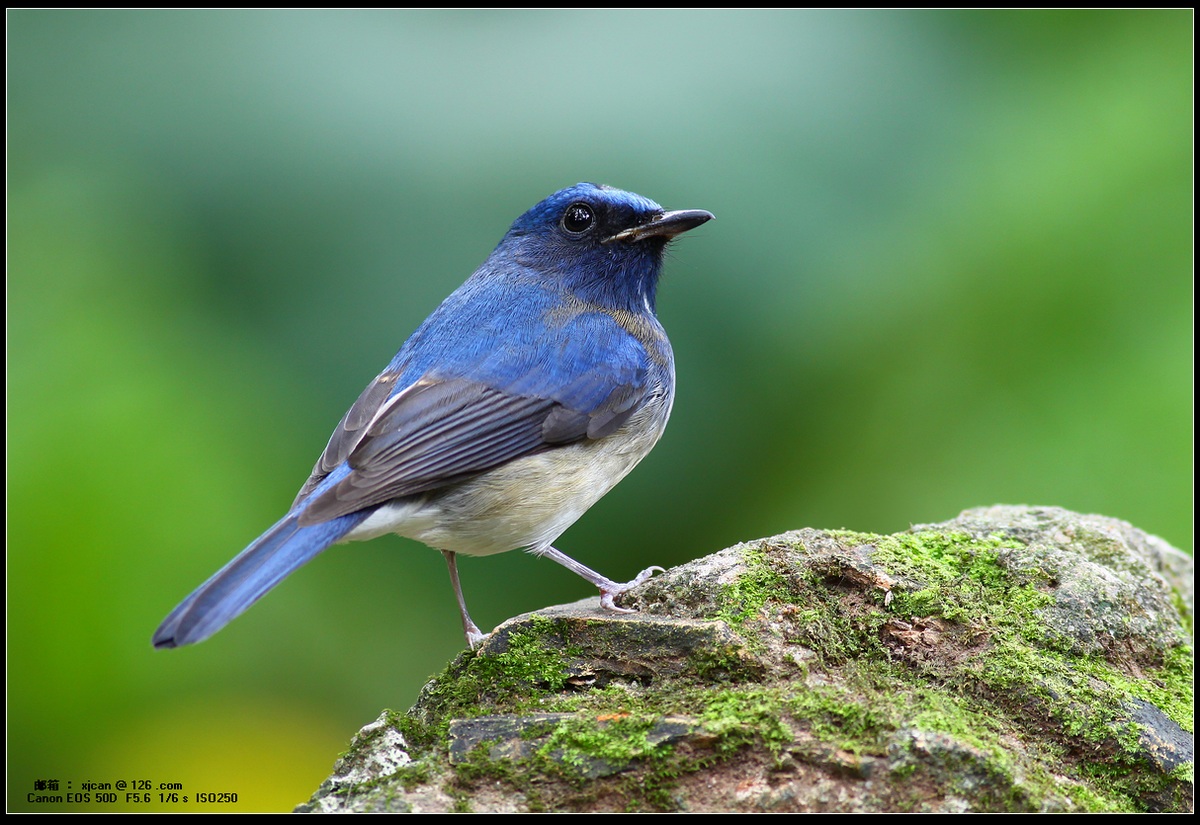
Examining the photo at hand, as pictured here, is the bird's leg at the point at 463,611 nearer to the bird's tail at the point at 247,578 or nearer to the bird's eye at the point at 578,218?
the bird's tail at the point at 247,578

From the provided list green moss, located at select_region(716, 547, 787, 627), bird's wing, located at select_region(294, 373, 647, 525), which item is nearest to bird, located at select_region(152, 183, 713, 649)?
bird's wing, located at select_region(294, 373, 647, 525)

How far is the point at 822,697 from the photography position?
2.62 m

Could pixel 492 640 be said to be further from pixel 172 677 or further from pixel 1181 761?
pixel 172 677

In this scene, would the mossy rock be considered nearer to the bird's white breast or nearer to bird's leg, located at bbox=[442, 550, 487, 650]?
the bird's white breast

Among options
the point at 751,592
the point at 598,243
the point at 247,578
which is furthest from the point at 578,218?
the point at 247,578

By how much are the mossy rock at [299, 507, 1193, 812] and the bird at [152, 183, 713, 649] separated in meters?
0.41

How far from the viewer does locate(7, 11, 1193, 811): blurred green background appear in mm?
4719

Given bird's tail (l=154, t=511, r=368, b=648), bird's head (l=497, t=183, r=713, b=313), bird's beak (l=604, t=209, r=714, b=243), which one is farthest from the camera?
bird's head (l=497, t=183, r=713, b=313)

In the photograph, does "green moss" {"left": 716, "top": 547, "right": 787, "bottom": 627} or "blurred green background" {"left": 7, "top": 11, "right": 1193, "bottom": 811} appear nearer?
"green moss" {"left": 716, "top": 547, "right": 787, "bottom": 627}

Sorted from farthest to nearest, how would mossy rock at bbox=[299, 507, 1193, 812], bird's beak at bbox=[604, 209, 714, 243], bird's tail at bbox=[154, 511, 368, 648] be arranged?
bird's beak at bbox=[604, 209, 714, 243] → bird's tail at bbox=[154, 511, 368, 648] → mossy rock at bbox=[299, 507, 1193, 812]

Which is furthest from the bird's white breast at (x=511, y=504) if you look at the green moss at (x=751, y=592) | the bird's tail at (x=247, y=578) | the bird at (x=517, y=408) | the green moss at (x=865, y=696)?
the green moss at (x=751, y=592)

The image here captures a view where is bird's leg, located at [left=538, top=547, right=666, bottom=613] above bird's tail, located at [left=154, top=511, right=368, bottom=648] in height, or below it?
below

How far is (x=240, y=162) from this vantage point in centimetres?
550
